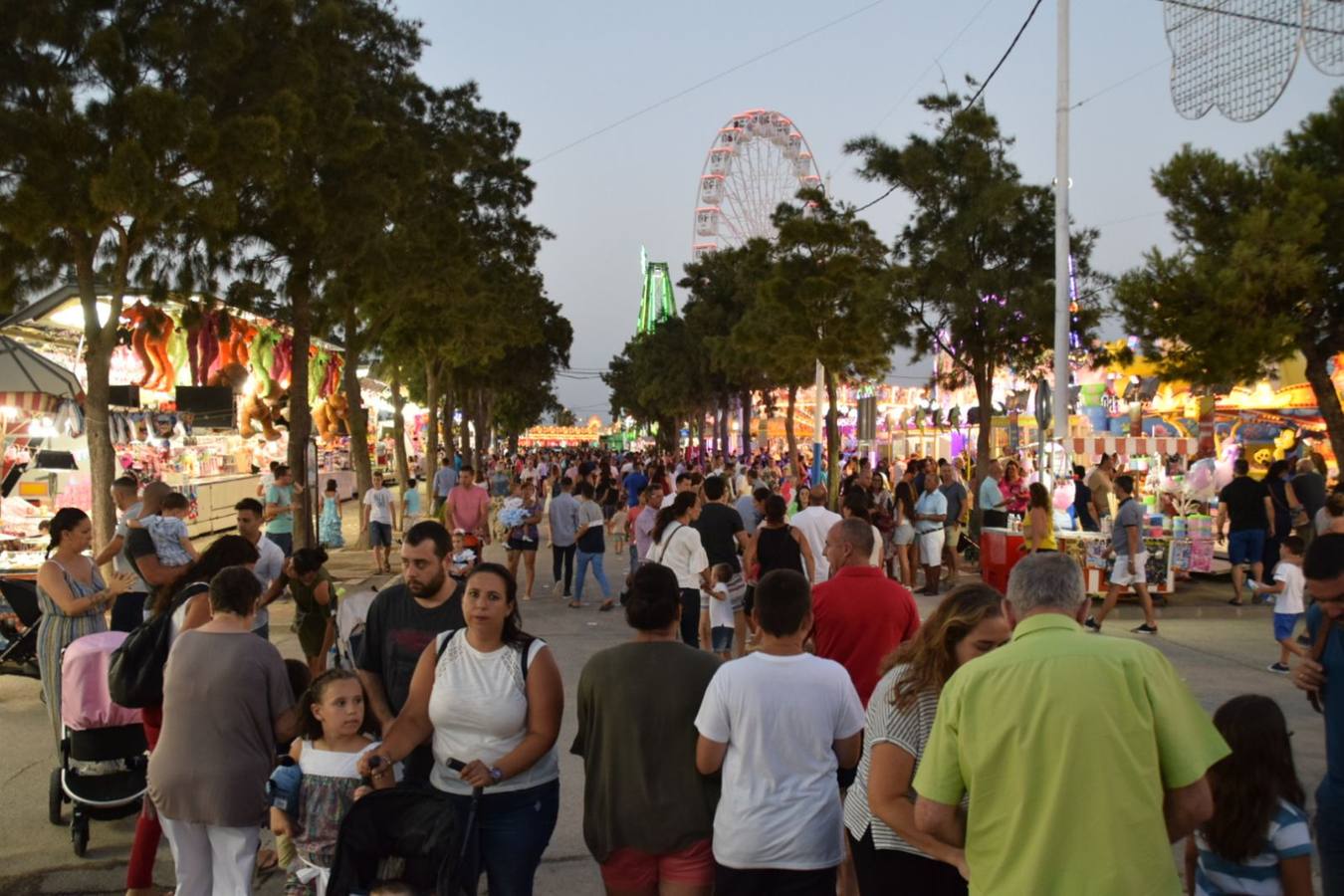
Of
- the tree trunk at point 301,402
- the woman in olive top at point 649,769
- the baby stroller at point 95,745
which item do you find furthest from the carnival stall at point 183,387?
the woman in olive top at point 649,769

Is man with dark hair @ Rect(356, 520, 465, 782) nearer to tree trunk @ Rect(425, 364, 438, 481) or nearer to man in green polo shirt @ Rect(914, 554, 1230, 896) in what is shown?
man in green polo shirt @ Rect(914, 554, 1230, 896)

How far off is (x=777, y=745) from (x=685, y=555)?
19.8 ft

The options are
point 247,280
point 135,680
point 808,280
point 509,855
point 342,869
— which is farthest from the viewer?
point 808,280

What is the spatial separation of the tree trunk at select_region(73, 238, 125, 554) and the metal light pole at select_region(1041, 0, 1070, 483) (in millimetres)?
12041

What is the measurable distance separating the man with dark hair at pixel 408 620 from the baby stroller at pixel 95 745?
2186 mm

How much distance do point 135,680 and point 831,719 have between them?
309 centimetres

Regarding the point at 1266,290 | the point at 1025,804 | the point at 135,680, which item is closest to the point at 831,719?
the point at 1025,804

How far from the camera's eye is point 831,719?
360cm

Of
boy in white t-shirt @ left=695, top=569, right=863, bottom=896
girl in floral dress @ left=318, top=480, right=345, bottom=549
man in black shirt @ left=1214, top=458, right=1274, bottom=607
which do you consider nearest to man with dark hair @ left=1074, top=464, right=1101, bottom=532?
man in black shirt @ left=1214, top=458, right=1274, bottom=607

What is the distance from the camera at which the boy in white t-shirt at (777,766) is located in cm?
354

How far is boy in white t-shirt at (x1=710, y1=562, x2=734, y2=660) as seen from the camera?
9727 millimetres

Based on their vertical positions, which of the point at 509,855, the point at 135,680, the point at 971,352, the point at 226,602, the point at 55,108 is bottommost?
the point at 509,855

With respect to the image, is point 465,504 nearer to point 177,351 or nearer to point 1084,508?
point 1084,508

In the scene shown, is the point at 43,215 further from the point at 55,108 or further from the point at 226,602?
the point at 226,602
